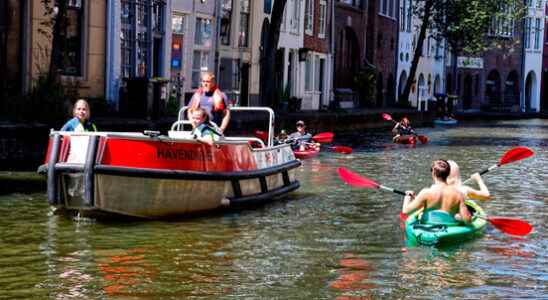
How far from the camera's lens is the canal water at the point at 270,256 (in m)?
11.9

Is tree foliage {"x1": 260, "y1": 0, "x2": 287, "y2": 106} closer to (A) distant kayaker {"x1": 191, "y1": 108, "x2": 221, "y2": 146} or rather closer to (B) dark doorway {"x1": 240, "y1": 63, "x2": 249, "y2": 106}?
(B) dark doorway {"x1": 240, "y1": 63, "x2": 249, "y2": 106}

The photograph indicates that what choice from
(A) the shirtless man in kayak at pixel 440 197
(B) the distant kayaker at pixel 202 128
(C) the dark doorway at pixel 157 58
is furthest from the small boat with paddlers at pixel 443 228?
(C) the dark doorway at pixel 157 58

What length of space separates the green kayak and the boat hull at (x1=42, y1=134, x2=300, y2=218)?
3.00 m

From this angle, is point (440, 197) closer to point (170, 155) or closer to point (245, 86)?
point (170, 155)

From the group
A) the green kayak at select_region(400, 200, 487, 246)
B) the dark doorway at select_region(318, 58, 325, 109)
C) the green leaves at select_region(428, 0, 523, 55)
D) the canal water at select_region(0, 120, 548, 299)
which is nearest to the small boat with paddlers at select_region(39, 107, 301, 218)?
the canal water at select_region(0, 120, 548, 299)

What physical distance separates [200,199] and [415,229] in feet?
11.0

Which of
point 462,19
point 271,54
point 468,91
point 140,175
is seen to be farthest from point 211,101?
point 468,91

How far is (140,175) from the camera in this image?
1559cm

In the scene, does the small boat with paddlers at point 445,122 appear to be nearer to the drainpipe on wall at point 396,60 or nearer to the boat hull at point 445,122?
the boat hull at point 445,122

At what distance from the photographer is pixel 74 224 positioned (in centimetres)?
1579

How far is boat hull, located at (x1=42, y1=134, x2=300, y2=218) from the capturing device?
50.3 ft

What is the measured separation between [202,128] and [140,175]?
1657 mm

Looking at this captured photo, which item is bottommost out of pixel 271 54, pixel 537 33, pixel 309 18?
pixel 271 54

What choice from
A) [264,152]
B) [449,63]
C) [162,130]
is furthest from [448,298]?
[449,63]
